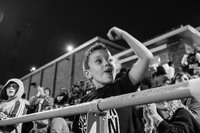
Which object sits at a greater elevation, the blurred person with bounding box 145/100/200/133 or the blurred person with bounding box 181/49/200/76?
the blurred person with bounding box 181/49/200/76

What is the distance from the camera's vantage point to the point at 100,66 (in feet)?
4.04

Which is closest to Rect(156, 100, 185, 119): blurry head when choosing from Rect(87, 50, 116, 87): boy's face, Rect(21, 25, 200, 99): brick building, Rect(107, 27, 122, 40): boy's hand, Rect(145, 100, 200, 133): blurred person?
Rect(145, 100, 200, 133): blurred person

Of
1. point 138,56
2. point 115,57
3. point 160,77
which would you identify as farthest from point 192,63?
point 115,57

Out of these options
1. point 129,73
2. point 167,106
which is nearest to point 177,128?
point 167,106

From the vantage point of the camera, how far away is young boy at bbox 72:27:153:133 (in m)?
0.99

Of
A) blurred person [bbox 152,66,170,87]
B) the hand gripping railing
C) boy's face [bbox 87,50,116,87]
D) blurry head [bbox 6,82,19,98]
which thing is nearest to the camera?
the hand gripping railing

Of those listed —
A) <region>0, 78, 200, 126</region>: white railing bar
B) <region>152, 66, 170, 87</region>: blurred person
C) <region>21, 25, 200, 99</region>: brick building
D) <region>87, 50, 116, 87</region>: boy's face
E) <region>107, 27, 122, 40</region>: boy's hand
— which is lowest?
<region>0, 78, 200, 126</region>: white railing bar

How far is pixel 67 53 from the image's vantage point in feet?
27.1

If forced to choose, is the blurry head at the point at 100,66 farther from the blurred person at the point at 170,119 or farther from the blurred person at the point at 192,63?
the blurred person at the point at 192,63

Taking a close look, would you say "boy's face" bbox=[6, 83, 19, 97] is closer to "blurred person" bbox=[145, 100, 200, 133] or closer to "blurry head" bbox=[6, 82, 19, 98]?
"blurry head" bbox=[6, 82, 19, 98]

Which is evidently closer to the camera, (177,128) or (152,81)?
(177,128)

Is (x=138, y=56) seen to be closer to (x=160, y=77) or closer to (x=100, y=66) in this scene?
(x=100, y=66)

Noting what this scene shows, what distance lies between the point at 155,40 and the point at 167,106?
3.73 meters

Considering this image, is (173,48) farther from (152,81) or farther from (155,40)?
(152,81)
